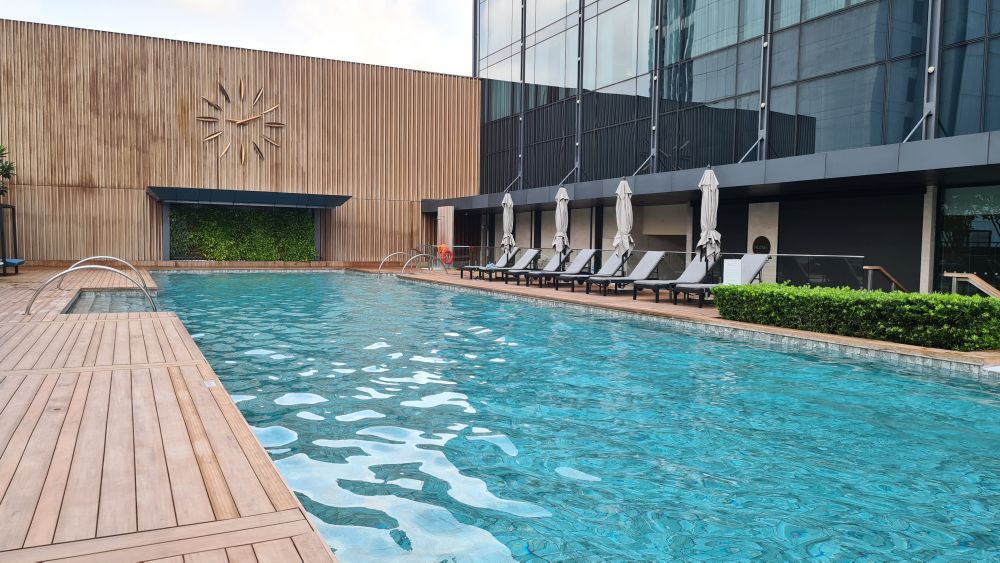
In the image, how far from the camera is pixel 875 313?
9.09 metres

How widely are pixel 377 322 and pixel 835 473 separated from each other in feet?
26.0

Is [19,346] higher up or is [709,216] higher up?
[709,216]

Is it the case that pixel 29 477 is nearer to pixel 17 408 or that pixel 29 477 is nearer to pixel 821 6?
pixel 17 408

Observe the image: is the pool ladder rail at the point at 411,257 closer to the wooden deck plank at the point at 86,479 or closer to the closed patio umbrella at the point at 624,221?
the closed patio umbrella at the point at 624,221

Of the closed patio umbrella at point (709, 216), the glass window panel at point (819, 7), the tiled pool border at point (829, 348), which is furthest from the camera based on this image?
the glass window panel at point (819, 7)

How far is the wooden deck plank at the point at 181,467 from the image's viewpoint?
9.07 ft

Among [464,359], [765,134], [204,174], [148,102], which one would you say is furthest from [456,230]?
[464,359]

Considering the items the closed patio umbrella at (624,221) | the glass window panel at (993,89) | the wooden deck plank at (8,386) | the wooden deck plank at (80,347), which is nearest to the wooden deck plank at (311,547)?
the wooden deck plank at (8,386)

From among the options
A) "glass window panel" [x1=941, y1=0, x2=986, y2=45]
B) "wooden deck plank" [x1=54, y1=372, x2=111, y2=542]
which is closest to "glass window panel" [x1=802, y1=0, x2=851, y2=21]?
"glass window panel" [x1=941, y1=0, x2=986, y2=45]

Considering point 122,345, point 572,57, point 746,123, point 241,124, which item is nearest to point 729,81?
point 746,123

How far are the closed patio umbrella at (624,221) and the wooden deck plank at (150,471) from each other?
42.7 feet

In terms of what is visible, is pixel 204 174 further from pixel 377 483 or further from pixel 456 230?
pixel 377 483

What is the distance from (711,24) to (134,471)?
1817 centimetres

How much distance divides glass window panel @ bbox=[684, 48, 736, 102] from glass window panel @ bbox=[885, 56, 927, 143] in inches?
165
